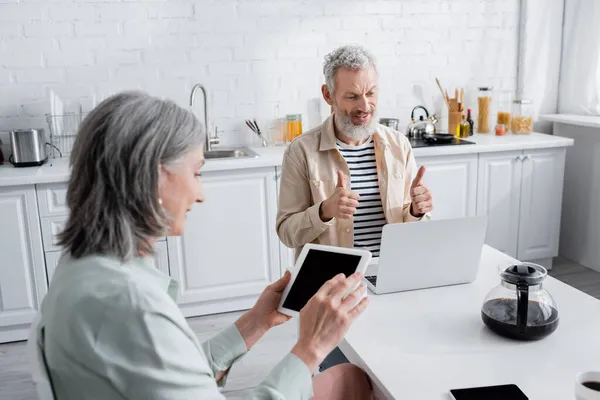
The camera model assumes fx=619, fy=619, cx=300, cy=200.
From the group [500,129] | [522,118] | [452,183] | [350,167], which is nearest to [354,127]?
[350,167]

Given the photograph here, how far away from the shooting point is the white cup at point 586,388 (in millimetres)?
1139

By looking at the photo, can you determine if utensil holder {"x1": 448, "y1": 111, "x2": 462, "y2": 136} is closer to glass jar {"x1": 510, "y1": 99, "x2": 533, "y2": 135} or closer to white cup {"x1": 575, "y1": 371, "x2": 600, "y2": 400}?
glass jar {"x1": 510, "y1": 99, "x2": 533, "y2": 135}

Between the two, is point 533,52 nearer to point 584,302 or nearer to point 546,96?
point 546,96

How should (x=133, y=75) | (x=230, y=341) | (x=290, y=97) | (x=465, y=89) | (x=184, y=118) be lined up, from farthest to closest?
(x=465, y=89) < (x=290, y=97) < (x=133, y=75) < (x=230, y=341) < (x=184, y=118)

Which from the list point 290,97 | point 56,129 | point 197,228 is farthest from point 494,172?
point 56,129

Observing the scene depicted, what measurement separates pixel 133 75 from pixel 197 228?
1.04 meters

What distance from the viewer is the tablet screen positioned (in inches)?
58.0

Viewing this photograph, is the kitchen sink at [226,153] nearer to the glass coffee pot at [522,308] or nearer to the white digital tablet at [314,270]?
the white digital tablet at [314,270]

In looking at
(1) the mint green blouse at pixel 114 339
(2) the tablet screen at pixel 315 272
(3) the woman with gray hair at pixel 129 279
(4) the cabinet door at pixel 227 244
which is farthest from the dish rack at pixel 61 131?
(1) the mint green blouse at pixel 114 339

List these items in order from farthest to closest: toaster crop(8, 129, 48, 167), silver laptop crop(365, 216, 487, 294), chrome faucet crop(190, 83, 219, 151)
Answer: chrome faucet crop(190, 83, 219, 151) → toaster crop(8, 129, 48, 167) → silver laptop crop(365, 216, 487, 294)

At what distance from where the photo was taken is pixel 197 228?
3393mm

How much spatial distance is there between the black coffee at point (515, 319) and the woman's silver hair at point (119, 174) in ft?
2.90

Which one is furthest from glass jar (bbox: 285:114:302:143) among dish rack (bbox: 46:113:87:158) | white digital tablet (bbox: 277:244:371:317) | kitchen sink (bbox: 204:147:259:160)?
white digital tablet (bbox: 277:244:371:317)

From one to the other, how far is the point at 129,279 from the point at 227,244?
2413 millimetres
